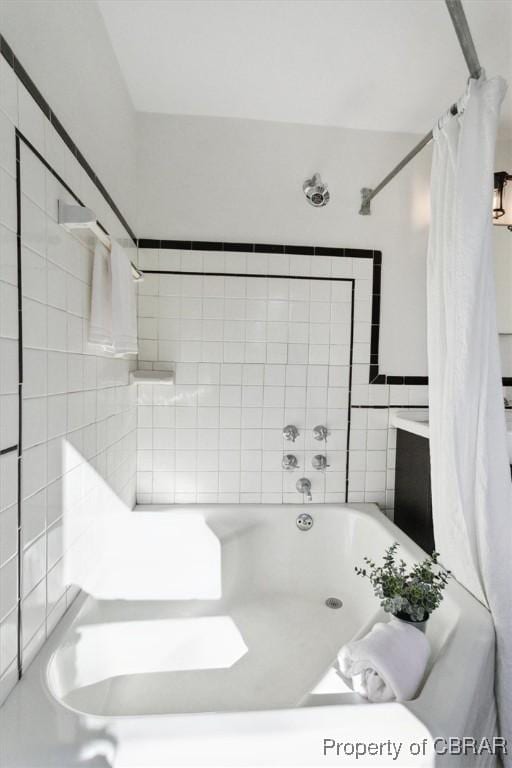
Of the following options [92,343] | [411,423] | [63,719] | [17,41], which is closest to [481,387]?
[411,423]

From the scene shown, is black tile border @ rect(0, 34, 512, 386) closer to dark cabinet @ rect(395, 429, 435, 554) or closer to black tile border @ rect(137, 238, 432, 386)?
black tile border @ rect(137, 238, 432, 386)

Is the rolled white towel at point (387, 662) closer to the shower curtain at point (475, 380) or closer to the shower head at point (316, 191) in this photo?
the shower curtain at point (475, 380)

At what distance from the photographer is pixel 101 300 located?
1314 millimetres

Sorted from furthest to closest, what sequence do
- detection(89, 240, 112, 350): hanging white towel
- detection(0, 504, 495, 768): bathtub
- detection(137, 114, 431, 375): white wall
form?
detection(137, 114, 431, 375): white wall
detection(89, 240, 112, 350): hanging white towel
detection(0, 504, 495, 768): bathtub

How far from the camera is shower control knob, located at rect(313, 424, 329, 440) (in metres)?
2.07

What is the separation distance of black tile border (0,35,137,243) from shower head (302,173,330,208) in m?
0.95

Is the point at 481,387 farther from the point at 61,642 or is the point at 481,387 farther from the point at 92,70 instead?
the point at 92,70

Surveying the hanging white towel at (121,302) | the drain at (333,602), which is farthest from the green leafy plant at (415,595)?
the hanging white towel at (121,302)

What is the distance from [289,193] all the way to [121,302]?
1.20 m

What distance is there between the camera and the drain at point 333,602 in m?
1.88

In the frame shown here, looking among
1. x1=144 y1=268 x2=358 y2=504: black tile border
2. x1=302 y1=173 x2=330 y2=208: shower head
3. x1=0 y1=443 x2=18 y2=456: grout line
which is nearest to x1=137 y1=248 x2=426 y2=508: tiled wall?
x1=144 y1=268 x2=358 y2=504: black tile border

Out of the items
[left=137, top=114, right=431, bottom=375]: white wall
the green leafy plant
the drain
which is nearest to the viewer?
the green leafy plant

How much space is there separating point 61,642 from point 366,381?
1.73 meters

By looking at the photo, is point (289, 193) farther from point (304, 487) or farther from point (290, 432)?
point (304, 487)
